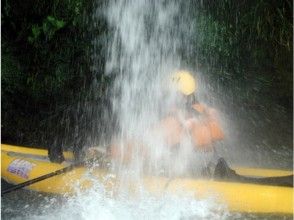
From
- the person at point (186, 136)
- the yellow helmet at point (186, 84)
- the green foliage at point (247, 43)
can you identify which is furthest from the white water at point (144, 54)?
the person at point (186, 136)

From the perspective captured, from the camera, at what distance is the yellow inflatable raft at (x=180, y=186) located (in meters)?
4.36

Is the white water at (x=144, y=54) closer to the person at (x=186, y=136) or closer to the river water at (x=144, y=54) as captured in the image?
the river water at (x=144, y=54)

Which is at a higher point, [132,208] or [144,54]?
[144,54]

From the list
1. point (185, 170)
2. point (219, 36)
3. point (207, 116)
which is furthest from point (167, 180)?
point (219, 36)

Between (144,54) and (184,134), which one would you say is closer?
(184,134)

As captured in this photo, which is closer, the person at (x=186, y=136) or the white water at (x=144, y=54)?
the person at (x=186, y=136)

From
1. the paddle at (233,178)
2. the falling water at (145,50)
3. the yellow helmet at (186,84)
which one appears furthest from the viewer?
the falling water at (145,50)

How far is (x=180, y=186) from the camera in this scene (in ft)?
15.0

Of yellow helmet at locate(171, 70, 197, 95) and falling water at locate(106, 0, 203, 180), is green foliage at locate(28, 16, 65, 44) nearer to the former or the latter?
falling water at locate(106, 0, 203, 180)

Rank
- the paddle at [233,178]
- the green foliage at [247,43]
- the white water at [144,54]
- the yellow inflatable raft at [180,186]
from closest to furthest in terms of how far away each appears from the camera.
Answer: the yellow inflatable raft at [180,186] → the paddle at [233,178] → the green foliage at [247,43] → the white water at [144,54]

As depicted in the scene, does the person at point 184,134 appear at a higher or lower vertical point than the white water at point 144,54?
lower

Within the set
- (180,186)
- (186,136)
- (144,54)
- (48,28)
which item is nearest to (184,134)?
(186,136)

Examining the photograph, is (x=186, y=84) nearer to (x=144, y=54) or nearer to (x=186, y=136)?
(x=186, y=136)

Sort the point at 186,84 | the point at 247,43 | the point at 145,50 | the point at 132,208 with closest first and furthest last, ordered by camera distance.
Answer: the point at 132,208 → the point at 186,84 → the point at 247,43 → the point at 145,50
